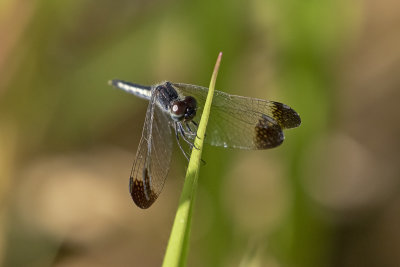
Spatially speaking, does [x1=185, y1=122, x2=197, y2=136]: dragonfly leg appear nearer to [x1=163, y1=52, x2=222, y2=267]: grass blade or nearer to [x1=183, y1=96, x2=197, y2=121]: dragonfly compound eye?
[x1=183, y1=96, x2=197, y2=121]: dragonfly compound eye

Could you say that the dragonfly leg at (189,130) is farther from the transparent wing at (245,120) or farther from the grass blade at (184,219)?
the grass blade at (184,219)

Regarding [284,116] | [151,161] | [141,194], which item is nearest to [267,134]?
[284,116]

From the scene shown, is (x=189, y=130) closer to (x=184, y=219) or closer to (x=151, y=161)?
(x=151, y=161)

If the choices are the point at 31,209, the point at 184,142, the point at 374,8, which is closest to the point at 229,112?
the point at 184,142

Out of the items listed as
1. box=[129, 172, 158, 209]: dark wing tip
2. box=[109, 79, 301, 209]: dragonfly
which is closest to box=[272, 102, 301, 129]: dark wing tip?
box=[109, 79, 301, 209]: dragonfly

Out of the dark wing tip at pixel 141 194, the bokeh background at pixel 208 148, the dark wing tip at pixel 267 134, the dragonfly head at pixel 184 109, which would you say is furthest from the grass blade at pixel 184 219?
the bokeh background at pixel 208 148

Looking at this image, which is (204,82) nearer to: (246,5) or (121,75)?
(246,5)
